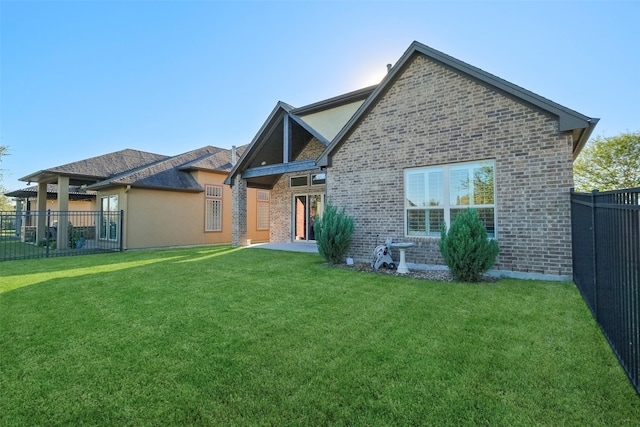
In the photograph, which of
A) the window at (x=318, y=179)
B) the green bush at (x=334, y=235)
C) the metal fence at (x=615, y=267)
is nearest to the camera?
the metal fence at (x=615, y=267)

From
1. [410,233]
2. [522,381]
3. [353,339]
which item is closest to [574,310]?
[522,381]

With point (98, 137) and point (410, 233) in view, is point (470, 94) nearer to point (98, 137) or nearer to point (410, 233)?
point (410, 233)

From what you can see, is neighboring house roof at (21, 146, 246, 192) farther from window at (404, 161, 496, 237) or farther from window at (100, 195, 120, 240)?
window at (404, 161, 496, 237)

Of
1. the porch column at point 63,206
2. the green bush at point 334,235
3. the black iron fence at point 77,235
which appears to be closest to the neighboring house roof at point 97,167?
the porch column at point 63,206

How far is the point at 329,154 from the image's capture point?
32.0 feet

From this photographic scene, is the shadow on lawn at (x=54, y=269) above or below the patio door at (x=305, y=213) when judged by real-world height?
below

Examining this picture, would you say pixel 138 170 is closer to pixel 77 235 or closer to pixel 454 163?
pixel 77 235

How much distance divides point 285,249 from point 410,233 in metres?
5.98

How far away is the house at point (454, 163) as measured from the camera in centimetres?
643

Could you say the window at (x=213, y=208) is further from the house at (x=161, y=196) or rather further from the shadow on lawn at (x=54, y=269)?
the shadow on lawn at (x=54, y=269)

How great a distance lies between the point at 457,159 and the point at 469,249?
2463 mm

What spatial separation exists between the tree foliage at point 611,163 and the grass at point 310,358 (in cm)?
2628

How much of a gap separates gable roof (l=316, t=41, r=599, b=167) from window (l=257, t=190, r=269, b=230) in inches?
337

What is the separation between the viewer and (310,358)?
308 centimetres
